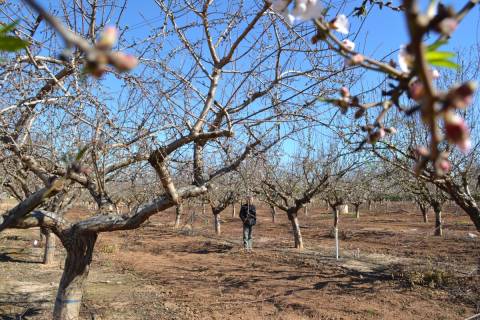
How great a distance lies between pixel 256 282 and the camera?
29.4ft

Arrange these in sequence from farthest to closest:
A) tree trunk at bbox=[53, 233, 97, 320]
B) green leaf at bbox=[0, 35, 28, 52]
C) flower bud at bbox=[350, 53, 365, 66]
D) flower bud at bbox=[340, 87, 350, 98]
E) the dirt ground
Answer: the dirt ground < tree trunk at bbox=[53, 233, 97, 320] < flower bud at bbox=[340, 87, 350, 98] < flower bud at bbox=[350, 53, 365, 66] < green leaf at bbox=[0, 35, 28, 52]

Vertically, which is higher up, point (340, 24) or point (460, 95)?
point (340, 24)

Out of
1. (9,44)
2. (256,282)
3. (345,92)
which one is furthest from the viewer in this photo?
(256,282)

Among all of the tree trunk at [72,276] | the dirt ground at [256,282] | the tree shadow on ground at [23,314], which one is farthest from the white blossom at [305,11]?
the tree shadow on ground at [23,314]

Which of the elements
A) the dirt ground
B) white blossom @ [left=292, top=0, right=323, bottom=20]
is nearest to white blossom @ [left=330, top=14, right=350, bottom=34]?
white blossom @ [left=292, top=0, right=323, bottom=20]

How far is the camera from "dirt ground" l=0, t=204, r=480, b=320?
6.79m

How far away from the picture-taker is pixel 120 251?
13.6 meters

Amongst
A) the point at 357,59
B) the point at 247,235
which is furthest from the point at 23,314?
the point at 247,235

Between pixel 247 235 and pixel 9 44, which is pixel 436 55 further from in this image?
pixel 247 235

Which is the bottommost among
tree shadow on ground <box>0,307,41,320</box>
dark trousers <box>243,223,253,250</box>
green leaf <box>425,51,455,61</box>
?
tree shadow on ground <box>0,307,41,320</box>

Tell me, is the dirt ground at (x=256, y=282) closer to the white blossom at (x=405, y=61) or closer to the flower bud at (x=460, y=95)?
the white blossom at (x=405, y=61)

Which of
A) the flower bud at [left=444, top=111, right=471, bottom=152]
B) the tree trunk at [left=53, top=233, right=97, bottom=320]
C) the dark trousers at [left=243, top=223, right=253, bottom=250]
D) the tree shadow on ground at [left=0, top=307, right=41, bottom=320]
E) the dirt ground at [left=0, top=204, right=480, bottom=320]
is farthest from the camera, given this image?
the dark trousers at [left=243, top=223, right=253, bottom=250]

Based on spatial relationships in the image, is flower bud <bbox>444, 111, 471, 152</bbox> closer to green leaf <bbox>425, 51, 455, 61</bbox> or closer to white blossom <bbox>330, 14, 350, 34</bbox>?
green leaf <bbox>425, 51, 455, 61</bbox>

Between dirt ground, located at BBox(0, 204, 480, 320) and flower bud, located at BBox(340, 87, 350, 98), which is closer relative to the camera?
flower bud, located at BBox(340, 87, 350, 98)
